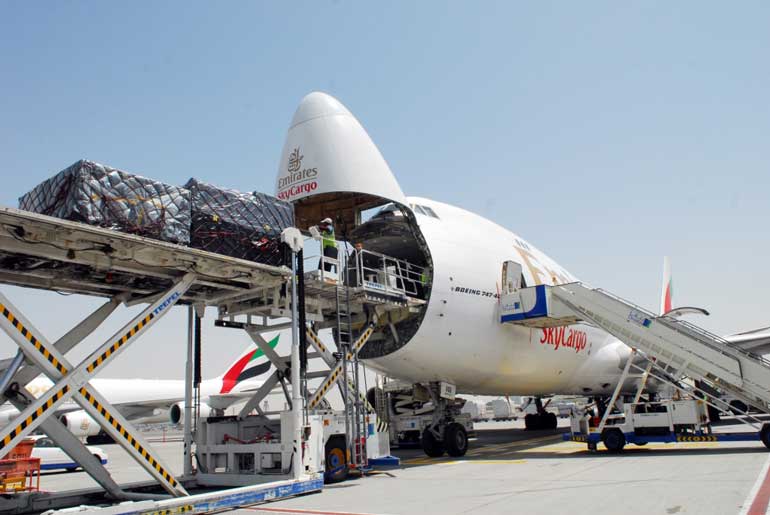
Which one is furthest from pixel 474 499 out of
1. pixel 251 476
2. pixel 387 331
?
pixel 387 331

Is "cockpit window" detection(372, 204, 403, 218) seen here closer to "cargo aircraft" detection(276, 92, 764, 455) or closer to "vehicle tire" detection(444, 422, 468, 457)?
"cargo aircraft" detection(276, 92, 764, 455)

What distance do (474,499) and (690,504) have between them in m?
2.80

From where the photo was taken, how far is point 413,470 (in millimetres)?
12977

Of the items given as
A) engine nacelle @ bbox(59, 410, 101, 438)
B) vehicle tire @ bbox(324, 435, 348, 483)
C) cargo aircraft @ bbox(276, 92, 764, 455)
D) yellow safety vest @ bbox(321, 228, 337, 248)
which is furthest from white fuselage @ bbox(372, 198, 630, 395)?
engine nacelle @ bbox(59, 410, 101, 438)

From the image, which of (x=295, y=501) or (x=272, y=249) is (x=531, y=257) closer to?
(x=272, y=249)

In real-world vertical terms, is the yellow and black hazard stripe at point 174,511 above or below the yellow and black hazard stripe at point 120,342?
below

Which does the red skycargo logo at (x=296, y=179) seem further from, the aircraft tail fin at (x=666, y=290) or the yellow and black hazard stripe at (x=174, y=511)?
the aircraft tail fin at (x=666, y=290)

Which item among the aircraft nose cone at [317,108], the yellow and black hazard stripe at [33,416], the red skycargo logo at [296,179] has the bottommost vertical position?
the yellow and black hazard stripe at [33,416]

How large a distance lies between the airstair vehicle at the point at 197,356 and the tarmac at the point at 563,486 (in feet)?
2.97

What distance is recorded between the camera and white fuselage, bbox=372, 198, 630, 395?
14469 millimetres

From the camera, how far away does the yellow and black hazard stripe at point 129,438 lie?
8.41m

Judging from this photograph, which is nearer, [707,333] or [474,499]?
[474,499]

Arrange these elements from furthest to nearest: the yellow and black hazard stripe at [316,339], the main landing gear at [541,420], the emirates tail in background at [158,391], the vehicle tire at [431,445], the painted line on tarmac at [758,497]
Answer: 1. the emirates tail in background at [158,391]
2. the main landing gear at [541,420]
3. the vehicle tire at [431,445]
4. the yellow and black hazard stripe at [316,339]
5. the painted line on tarmac at [758,497]

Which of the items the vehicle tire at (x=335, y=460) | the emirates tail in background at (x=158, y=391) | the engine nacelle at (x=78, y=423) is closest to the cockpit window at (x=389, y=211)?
the vehicle tire at (x=335, y=460)
